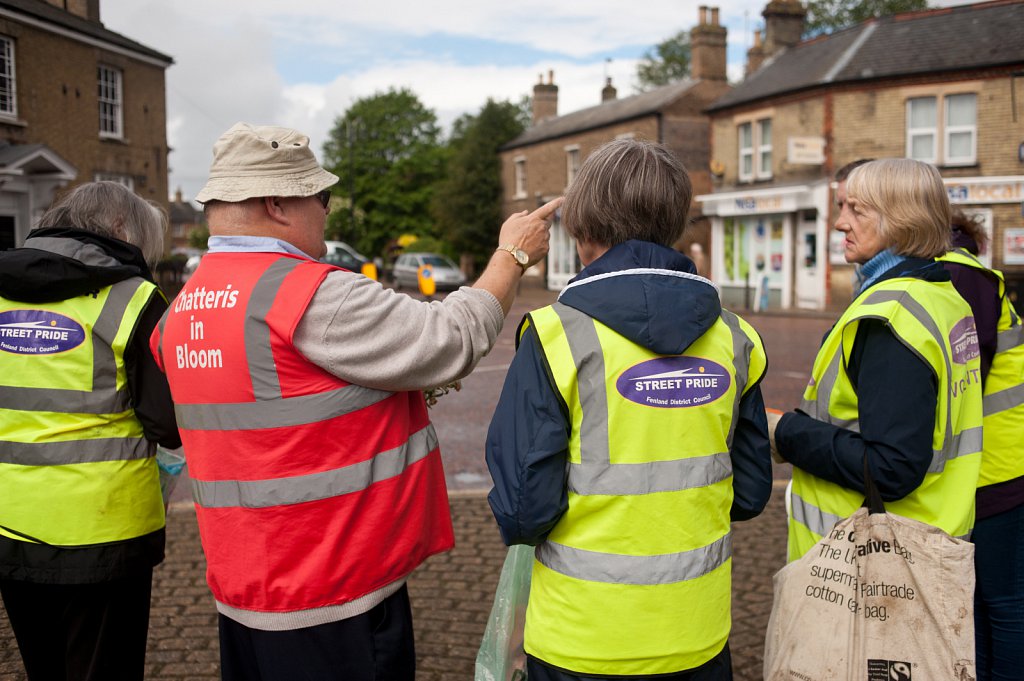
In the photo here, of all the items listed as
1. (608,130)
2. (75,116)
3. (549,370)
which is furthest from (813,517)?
(608,130)

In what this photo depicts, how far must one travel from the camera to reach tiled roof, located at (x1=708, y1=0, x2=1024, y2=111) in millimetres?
22750

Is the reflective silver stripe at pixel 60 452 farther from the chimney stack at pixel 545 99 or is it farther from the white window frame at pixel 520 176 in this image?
the chimney stack at pixel 545 99

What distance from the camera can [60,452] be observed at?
263 centimetres

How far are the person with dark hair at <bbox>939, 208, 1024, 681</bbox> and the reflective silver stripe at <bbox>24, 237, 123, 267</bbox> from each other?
106 inches

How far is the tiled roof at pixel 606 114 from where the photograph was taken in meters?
32.5

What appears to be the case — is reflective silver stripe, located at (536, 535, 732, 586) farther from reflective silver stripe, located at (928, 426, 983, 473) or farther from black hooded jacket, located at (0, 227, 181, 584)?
black hooded jacket, located at (0, 227, 181, 584)

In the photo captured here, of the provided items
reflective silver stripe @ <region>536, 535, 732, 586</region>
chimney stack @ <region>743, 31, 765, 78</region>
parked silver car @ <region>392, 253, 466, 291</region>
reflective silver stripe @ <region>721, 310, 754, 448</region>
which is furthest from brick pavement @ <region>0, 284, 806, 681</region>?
chimney stack @ <region>743, 31, 765, 78</region>

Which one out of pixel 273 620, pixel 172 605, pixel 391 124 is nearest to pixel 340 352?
pixel 273 620

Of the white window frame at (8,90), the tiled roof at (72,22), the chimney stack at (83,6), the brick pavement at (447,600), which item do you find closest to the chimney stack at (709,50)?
the tiled roof at (72,22)

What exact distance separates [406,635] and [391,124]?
5521cm

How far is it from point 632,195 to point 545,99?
44534 mm

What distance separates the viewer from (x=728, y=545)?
2.22 m

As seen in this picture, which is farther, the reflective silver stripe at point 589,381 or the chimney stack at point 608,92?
the chimney stack at point 608,92

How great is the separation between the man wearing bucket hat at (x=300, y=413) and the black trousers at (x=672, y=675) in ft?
1.14
